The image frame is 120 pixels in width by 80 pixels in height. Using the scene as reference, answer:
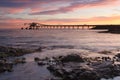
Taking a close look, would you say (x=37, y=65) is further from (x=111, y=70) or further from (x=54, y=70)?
(x=111, y=70)

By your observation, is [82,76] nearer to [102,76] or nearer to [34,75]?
Result: [102,76]

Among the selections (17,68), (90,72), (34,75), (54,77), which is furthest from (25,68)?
(90,72)

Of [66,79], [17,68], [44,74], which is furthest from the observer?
[17,68]

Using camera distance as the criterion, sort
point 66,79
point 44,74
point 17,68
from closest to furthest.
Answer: point 66,79 → point 44,74 → point 17,68

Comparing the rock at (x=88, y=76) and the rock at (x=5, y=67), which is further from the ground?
the rock at (x=88, y=76)

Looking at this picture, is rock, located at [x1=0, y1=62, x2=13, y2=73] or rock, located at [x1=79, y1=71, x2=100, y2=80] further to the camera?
rock, located at [x1=0, y1=62, x2=13, y2=73]

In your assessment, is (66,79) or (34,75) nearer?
(66,79)

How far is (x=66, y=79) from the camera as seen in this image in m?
16.7

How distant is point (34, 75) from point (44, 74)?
2.30 ft

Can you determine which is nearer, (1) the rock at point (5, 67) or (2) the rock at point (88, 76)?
(2) the rock at point (88, 76)

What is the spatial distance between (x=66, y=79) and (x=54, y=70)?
10.6ft

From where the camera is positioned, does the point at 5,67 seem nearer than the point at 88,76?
No

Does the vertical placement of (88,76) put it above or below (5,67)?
above

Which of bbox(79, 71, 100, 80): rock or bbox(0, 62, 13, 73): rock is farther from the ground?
bbox(79, 71, 100, 80): rock
